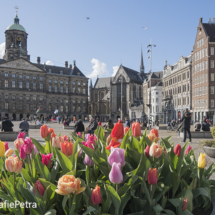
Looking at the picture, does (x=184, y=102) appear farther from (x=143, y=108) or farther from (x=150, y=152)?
(x=150, y=152)

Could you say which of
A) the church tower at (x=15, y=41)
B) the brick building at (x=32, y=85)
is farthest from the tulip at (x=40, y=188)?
the church tower at (x=15, y=41)

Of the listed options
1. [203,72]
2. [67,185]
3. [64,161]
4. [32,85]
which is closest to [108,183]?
[64,161]

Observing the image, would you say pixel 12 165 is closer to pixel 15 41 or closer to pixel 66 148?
pixel 66 148

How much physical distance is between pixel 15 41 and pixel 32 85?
1562 cm

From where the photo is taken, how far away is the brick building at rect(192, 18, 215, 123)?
41281 mm

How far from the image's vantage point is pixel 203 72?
140 feet

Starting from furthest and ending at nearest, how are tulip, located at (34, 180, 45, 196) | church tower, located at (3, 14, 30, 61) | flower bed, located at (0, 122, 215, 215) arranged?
church tower, located at (3, 14, 30, 61)
tulip, located at (34, 180, 45, 196)
flower bed, located at (0, 122, 215, 215)

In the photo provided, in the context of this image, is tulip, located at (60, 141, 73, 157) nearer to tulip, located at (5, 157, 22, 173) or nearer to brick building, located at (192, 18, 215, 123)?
A: tulip, located at (5, 157, 22, 173)

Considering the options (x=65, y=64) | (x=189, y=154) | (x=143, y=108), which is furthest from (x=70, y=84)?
(x=189, y=154)

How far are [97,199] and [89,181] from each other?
581 mm

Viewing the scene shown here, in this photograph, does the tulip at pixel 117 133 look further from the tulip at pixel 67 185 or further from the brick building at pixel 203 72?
the brick building at pixel 203 72

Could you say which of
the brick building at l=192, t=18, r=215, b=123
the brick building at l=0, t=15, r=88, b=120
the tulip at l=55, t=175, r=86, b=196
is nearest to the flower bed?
the tulip at l=55, t=175, r=86, b=196

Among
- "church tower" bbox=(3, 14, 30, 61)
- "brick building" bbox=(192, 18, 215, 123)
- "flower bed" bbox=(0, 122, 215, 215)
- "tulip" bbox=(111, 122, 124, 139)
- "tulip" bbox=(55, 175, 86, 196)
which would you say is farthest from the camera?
"church tower" bbox=(3, 14, 30, 61)

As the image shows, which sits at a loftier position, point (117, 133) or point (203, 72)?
point (203, 72)
